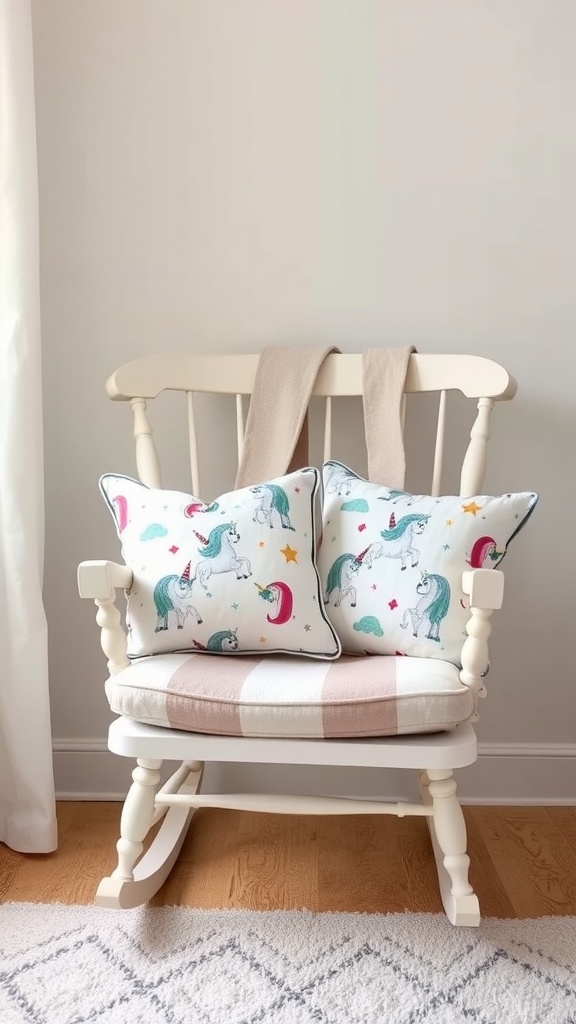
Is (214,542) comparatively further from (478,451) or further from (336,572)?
(478,451)

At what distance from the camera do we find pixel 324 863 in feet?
4.97

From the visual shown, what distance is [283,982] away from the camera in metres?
1.17

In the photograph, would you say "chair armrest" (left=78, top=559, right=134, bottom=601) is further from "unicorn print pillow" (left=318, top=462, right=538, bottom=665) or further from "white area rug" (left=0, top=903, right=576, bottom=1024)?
"white area rug" (left=0, top=903, right=576, bottom=1024)

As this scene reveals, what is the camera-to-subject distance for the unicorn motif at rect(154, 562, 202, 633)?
1289 millimetres

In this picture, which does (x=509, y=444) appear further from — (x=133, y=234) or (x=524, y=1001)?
(x=524, y=1001)

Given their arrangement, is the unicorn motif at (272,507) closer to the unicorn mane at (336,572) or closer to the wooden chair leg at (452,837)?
the unicorn mane at (336,572)

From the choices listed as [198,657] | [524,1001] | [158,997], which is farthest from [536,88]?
[158,997]

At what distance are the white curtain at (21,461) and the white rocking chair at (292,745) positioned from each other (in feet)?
0.60

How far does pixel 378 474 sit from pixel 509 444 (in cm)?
35

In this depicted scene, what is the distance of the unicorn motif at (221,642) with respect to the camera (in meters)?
1.29

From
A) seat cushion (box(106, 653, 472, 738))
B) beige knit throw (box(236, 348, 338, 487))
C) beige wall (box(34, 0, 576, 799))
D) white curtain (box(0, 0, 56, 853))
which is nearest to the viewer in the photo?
seat cushion (box(106, 653, 472, 738))

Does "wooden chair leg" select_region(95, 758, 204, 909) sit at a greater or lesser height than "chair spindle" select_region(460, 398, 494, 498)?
lesser

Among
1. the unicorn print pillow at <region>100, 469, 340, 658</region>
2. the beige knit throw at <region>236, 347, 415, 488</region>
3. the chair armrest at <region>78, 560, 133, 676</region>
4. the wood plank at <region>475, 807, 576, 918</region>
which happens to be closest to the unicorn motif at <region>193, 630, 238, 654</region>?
the unicorn print pillow at <region>100, 469, 340, 658</region>

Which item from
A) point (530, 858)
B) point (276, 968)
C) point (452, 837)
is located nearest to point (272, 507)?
point (452, 837)
